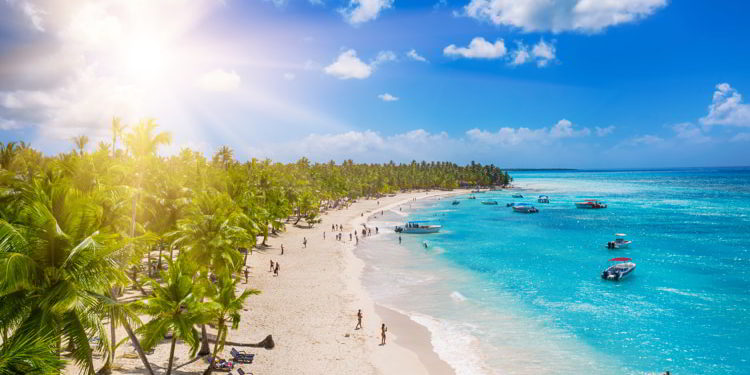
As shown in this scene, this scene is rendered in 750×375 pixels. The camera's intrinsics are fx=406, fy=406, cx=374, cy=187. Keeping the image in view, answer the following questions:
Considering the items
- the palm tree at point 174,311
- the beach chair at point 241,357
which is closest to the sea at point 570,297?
the beach chair at point 241,357

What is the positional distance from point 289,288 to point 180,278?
2175 centimetres

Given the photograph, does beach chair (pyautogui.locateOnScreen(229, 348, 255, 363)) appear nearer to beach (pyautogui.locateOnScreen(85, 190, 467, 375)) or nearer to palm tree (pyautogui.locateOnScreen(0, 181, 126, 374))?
beach (pyautogui.locateOnScreen(85, 190, 467, 375))

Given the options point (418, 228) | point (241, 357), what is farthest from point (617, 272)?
point (241, 357)

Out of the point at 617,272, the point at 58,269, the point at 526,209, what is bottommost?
the point at 617,272

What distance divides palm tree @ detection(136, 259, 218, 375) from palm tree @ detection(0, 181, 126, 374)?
501 centimetres

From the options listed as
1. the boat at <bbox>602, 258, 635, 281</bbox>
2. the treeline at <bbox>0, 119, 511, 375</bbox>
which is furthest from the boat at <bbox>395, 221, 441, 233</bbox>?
the treeline at <bbox>0, 119, 511, 375</bbox>

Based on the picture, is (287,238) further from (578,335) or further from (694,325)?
(694,325)

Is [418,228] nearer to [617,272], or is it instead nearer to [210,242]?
[617,272]

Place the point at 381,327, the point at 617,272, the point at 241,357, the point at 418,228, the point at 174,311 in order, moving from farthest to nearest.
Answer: the point at 418,228 → the point at 617,272 → the point at 381,327 → the point at 241,357 → the point at 174,311

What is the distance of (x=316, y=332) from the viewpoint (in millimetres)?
26797

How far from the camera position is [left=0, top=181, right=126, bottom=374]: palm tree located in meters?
9.11

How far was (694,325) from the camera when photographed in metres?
31.6

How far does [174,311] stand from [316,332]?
1287 cm

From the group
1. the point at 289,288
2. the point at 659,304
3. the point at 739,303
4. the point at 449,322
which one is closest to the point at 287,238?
the point at 289,288
